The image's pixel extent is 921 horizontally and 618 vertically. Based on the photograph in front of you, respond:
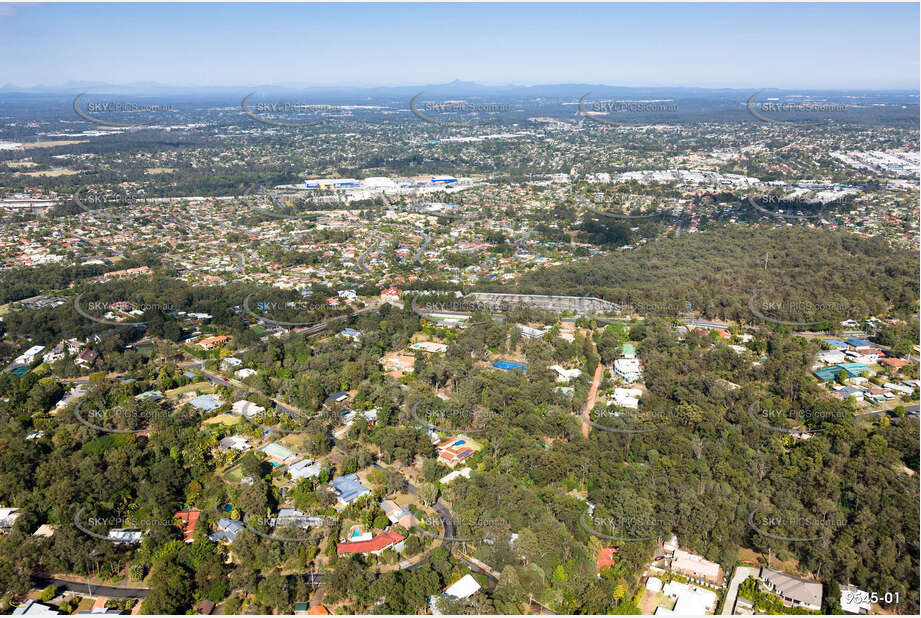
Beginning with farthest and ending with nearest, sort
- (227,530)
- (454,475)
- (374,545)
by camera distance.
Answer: (454,475)
(227,530)
(374,545)

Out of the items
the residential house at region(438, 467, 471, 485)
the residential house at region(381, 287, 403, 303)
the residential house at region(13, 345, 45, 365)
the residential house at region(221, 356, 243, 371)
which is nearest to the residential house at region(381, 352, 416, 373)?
the residential house at region(221, 356, 243, 371)

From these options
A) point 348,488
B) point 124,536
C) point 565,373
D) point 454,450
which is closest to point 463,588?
point 348,488

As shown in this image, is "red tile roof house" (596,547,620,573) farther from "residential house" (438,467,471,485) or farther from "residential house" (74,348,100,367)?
"residential house" (74,348,100,367)

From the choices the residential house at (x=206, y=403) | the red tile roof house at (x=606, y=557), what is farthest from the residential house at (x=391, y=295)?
the red tile roof house at (x=606, y=557)

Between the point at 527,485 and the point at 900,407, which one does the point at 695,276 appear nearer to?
the point at 900,407

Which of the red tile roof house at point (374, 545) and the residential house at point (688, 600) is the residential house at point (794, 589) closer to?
the residential house at point (688, 600)

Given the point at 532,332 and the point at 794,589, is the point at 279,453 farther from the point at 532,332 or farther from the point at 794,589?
the point at 794,589

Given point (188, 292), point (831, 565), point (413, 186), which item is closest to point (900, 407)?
point (831, 565)
